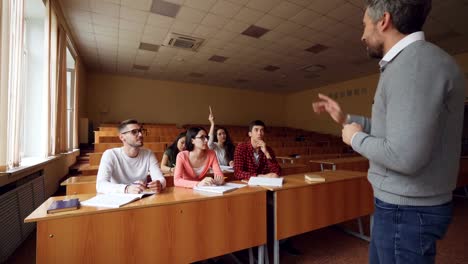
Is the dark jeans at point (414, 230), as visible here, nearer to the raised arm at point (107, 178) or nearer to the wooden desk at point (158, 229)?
the wooden desk at point (158, 229)

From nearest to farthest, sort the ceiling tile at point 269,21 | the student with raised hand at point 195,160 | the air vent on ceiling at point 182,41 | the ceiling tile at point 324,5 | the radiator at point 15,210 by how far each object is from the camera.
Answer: the radiator at point 15,210 < the student with raised hand at point 195,160 < the ceiling tile at point 324,5 < the ceiling tile at point 269,21 < the air vent on ceiling at point 182,41

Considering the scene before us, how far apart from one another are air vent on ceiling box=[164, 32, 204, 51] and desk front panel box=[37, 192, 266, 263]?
14.8ft

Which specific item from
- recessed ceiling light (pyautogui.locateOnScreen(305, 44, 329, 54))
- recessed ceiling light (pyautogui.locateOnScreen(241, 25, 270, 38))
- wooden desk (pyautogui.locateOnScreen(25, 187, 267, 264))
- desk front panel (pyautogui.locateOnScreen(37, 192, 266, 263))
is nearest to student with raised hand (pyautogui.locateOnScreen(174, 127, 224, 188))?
wooden desk (pyautogui.locateOnScreen(25, 187, 267, 264))

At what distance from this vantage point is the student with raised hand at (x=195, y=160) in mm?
2156

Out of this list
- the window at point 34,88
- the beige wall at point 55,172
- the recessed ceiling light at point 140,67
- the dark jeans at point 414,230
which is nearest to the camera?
the dark jeans at point 414,230

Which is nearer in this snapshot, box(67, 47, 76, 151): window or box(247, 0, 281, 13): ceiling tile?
box(247, 0, 281, 13): ceiling tile

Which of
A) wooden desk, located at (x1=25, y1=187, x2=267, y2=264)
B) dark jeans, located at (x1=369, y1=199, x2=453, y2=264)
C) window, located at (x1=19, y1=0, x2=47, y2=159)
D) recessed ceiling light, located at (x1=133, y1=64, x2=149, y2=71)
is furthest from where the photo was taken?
recessed ceiling light, located at (x1=133, y1=64, x2=149, y2=71)

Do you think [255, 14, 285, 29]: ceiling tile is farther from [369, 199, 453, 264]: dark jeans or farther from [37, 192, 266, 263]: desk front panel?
[369, 199, 453, 264]: dark jeans

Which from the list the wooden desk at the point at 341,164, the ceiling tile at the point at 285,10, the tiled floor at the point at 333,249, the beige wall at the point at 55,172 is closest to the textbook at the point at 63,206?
the tiled floor at the point at 333,249

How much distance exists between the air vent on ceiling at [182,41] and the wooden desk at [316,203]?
4.26 m

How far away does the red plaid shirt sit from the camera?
239cm

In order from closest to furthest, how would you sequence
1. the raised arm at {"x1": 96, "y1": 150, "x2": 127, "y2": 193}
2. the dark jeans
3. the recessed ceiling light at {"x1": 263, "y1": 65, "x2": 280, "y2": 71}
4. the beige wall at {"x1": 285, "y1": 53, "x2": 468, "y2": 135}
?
the dark jeans, the raised arm at {"x1": 96, "y1": 150, "x2": 127, "y2": 193}, the recessed ceiling light at {"x1": 263, "y1": 65, "x2": 280, "y2": 71}, the beige wall at {"x1": 285, "y1": 53, "x2": 468, "y2": 135}

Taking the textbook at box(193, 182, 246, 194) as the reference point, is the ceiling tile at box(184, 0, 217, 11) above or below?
above

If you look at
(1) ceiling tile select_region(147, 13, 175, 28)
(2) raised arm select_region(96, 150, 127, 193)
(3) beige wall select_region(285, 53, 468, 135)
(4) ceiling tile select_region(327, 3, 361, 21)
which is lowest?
(2) raised arm select_region(96, 150, 127, 193)
